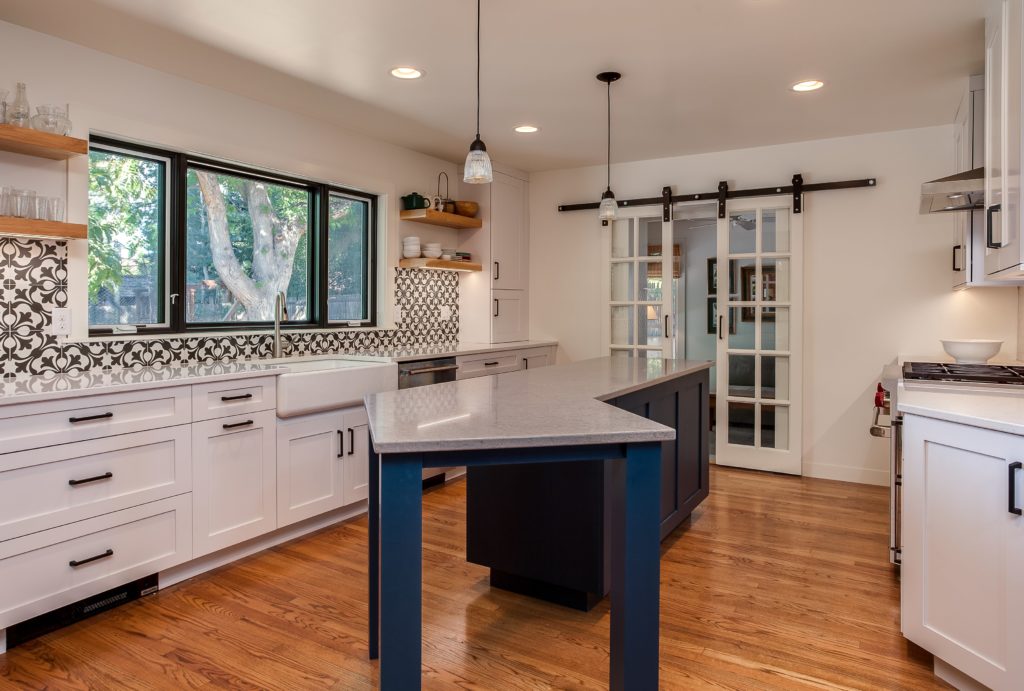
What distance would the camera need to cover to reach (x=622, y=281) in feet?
18.5

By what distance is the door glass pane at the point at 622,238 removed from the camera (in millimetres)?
5586

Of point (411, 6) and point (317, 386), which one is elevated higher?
point (411, 6)

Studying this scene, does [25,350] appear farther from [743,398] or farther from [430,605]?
[743,398]

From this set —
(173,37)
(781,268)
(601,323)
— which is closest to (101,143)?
(173,37)

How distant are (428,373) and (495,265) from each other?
1605 mm

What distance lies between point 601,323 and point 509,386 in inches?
127

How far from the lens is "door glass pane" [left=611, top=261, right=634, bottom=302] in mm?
5590

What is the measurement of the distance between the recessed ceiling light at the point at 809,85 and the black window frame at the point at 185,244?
2897mm

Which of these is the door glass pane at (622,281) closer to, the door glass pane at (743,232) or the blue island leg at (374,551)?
the door glass pane at (743,232)

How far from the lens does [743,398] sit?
5.06 meters

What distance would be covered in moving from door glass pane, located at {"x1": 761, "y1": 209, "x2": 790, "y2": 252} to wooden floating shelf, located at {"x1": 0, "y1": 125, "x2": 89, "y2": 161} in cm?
438

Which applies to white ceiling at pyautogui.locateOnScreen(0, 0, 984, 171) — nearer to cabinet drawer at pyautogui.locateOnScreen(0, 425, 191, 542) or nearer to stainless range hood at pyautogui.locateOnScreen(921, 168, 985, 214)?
stainless range hood at pyautogui.locateOnScreen(921, 168, 985, 214)

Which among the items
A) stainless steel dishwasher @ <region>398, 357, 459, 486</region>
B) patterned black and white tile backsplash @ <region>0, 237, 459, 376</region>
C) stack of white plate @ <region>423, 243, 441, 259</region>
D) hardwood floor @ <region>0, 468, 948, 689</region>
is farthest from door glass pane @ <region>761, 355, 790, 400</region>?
patterned black and white tile backsplash @ <region>0, 237, 459, 376</region>

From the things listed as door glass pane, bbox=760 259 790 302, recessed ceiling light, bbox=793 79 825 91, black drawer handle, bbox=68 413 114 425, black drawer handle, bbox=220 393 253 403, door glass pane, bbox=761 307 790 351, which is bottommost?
black drawer handle, bbox=68 413 114 425
